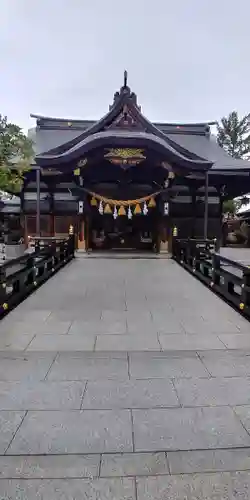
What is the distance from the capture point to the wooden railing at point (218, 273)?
5574mm

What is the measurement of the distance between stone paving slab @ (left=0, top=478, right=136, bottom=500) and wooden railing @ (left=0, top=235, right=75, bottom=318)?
12.2 ft

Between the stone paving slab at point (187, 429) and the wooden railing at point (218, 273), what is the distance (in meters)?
3.01

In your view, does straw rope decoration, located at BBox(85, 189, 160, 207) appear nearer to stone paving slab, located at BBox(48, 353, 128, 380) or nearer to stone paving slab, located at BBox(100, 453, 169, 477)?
stone paving slab, located at BBox(48, 353, 128, 380)

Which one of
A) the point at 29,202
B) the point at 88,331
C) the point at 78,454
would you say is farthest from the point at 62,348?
the point at 29,202

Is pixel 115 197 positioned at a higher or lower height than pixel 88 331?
higher

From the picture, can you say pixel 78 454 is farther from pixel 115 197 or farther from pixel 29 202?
pixel 29 202

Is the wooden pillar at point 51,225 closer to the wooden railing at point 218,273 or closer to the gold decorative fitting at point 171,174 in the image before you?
the gold decorative fitting at point 171,174

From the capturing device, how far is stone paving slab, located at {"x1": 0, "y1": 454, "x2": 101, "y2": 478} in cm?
200

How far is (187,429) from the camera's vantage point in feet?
8.06

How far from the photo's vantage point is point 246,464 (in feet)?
6.93

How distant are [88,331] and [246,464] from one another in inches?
115

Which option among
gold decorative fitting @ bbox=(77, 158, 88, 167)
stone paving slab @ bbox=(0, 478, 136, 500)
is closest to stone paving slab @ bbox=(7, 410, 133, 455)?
stone paving slab @ bbox=(0, 478, 136, 500)

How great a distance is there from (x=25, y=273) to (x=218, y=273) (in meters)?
4.14

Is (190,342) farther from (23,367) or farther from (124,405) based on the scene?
(23,367)
